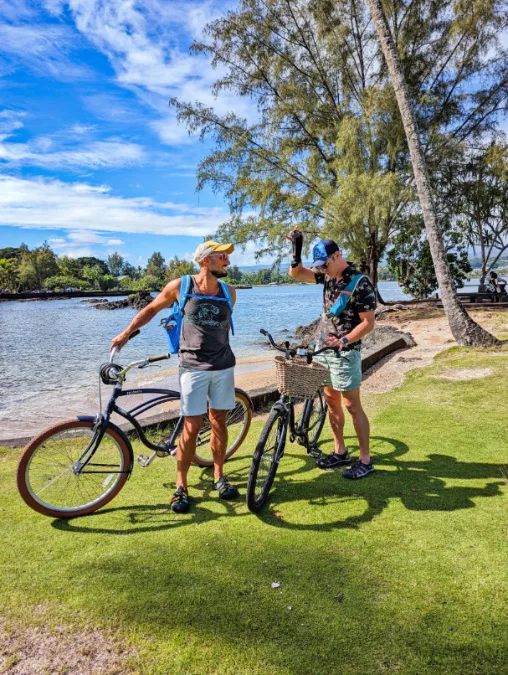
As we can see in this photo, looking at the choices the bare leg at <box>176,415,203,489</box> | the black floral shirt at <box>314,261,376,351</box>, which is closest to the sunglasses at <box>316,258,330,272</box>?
the black floral shirt at <box>314,261,376,351</box>

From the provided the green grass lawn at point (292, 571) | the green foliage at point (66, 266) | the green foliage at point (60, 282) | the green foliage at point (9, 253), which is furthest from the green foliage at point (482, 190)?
the green foliage at point (9, 253)

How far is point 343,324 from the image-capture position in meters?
3.45

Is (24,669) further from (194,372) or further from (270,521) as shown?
(194,372)

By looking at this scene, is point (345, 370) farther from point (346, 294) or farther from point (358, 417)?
point (346, 294)

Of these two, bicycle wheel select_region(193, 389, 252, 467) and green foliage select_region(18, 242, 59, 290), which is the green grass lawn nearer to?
bicycle wheel select_region(193, 389, 252, 467)

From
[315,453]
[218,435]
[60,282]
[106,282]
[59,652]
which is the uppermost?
[106,282]

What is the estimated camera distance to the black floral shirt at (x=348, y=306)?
3.35m

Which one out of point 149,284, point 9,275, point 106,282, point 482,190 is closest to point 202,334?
point 482,190

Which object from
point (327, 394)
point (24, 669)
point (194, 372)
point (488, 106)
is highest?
point (488, 106)

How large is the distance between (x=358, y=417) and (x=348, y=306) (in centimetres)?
97

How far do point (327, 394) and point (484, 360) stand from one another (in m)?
5.23

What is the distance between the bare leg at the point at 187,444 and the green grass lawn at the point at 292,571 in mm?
294

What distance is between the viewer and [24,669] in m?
1.93

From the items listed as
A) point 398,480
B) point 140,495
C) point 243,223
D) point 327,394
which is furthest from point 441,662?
point 243,223
